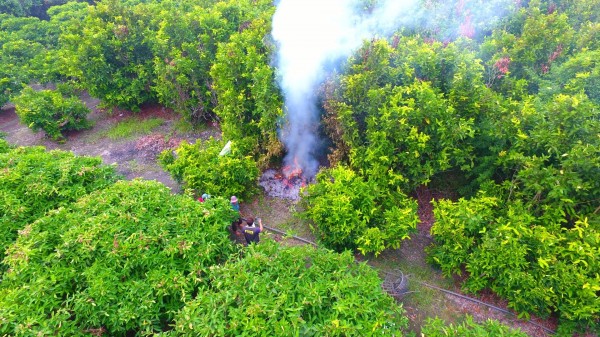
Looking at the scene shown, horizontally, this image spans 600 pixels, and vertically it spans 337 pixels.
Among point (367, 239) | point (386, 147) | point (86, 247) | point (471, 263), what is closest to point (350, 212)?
point (367, 239)

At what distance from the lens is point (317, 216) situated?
763 centimetres

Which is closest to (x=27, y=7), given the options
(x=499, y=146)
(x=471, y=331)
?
(x=499, y=146)

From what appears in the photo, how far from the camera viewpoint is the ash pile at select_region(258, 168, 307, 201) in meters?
9.62

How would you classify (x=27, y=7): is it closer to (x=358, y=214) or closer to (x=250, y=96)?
(x=250, y=96)

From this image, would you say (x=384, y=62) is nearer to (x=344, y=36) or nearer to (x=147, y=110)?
(x=344, y=36)

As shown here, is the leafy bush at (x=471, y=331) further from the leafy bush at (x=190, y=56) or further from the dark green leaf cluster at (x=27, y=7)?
the dark green leaf cluster at (x=27, y=7)

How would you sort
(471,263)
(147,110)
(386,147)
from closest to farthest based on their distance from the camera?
1. (471,263)
2. (386,147)
3. (147,110)

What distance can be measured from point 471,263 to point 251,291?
450 centimetres

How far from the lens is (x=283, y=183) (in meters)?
9.81

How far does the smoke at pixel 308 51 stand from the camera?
9461 mm

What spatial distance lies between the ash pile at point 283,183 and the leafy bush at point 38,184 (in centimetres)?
395

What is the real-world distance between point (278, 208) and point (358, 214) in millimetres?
2680

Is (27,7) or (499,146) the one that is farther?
(27,7)

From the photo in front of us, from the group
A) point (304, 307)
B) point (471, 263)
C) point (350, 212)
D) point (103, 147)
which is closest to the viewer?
point (304, 307)
